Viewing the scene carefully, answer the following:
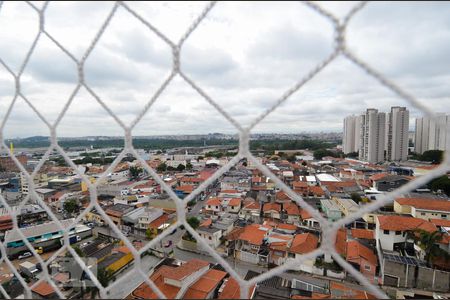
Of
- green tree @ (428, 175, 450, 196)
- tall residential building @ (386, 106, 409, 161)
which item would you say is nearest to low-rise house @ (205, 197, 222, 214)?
green tree @ (428, 175, 450, 196)

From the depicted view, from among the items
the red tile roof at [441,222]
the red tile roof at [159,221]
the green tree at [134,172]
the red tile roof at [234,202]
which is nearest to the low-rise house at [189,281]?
the red tile roof at [159,221]

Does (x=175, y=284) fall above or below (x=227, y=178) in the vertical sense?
above

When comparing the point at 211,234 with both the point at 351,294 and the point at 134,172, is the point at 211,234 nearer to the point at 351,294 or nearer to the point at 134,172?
the point at 351,294

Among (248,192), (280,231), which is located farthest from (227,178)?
(280,231)

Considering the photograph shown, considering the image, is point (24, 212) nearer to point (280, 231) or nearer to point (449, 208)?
point (280, 231)

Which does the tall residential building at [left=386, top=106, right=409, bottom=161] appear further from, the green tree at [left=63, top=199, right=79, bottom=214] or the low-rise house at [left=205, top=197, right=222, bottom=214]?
the green tree at [left=63, top=199, right=79, bottom=214]

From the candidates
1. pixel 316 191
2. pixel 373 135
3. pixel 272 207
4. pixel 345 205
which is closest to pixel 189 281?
pixel 272 207
